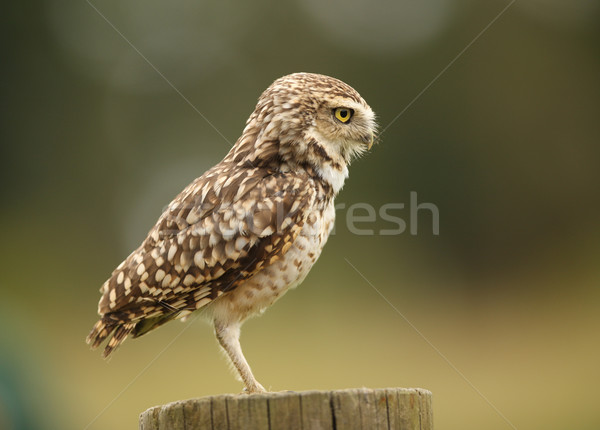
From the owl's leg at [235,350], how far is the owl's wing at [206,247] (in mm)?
292

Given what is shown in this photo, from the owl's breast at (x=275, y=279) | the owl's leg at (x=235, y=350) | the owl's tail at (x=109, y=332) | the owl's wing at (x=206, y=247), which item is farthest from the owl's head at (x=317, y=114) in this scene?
the owl's tail at (x=109, y=332)

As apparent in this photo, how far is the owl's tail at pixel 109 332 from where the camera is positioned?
4.05 meters

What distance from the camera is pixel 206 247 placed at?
12.8 feet

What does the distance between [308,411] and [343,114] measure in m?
2.33

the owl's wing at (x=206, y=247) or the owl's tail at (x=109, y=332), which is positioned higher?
the owl's wing at (x=206, y=247)

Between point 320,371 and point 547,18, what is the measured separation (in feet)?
32.3

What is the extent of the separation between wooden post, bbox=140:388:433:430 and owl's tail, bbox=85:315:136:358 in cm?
143

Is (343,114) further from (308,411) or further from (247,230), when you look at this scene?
(308,411)

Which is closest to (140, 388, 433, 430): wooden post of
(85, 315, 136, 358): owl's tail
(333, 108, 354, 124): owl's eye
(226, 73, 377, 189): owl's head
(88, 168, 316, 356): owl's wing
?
(88, 168, 316, 356): owl's wing

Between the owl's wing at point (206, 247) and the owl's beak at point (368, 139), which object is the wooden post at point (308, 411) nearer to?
the owl's wing at point (206, 247)

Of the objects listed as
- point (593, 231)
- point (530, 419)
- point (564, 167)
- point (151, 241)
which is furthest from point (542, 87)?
point (151, 241)

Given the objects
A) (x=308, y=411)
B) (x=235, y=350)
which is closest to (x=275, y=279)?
(x=235, y=350)

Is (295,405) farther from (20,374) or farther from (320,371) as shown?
(20,374)

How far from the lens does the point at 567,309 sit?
30.0 feet
